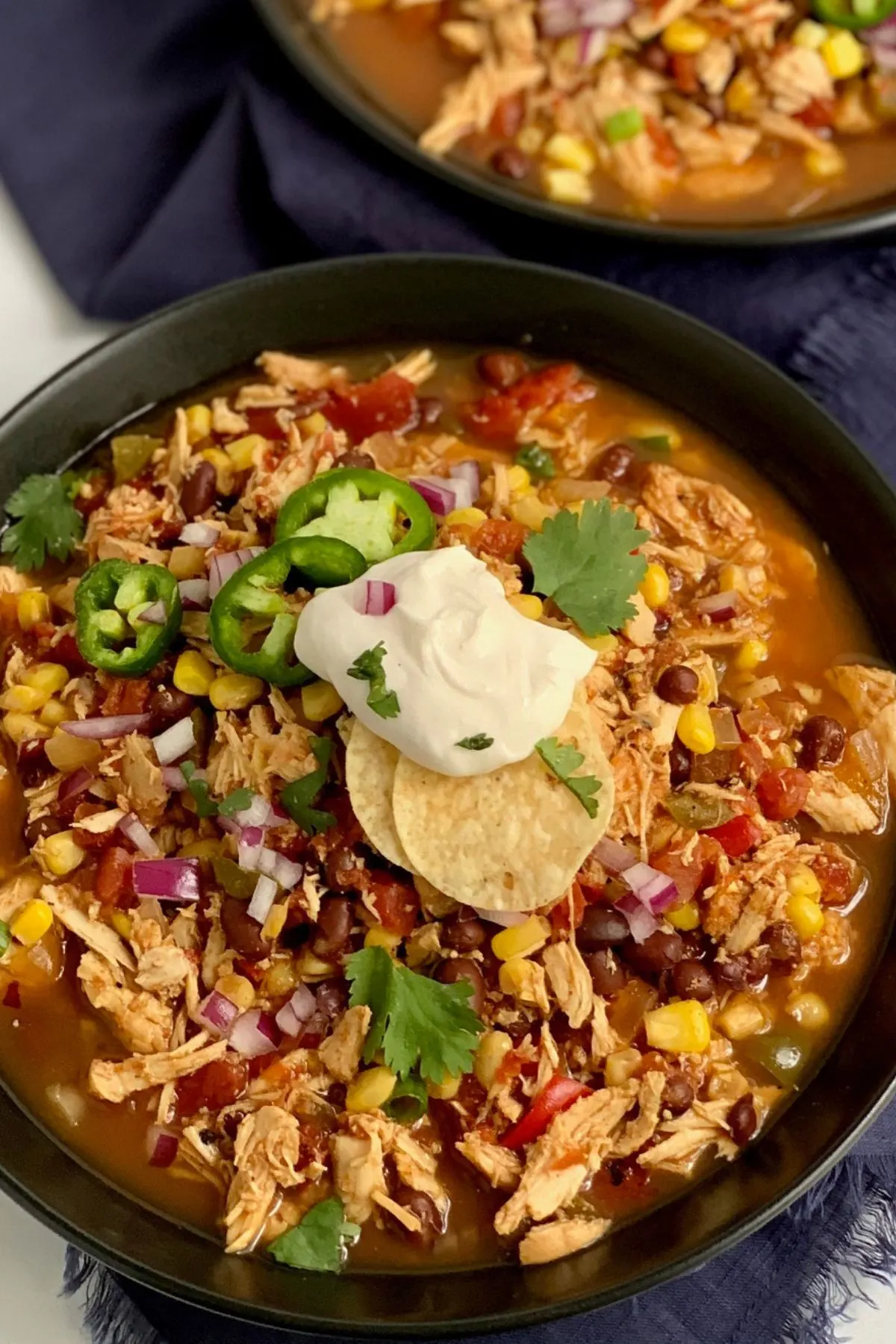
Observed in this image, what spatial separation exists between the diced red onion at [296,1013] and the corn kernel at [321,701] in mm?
815

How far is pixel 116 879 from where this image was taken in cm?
409

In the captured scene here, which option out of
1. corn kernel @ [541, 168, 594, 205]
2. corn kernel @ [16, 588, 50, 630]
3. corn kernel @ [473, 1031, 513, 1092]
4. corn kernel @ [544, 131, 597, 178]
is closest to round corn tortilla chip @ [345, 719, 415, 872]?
corn kernel @ [473, 1031, 513, 1092]

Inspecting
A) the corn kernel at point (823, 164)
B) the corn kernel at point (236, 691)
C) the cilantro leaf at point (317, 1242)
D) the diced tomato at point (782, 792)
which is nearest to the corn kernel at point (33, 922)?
the corn kernel at point (236, 691)

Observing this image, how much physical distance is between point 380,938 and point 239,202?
3.34 meters

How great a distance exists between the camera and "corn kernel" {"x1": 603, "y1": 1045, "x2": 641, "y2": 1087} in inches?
155

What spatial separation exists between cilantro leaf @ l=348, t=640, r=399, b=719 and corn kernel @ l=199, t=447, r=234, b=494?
119cm

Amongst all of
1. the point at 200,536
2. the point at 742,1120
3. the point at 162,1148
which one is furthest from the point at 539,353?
the point at 162,1148

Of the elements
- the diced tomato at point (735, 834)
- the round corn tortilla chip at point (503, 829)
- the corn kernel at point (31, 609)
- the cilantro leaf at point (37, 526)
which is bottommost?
the diced tomato at point (735, 834)

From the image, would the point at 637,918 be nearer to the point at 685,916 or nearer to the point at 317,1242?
the point at 685,916

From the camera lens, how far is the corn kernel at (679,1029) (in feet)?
12.9

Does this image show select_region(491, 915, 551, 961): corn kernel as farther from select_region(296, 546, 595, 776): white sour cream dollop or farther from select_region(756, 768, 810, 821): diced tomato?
select_region(756, 768, 810, 821): diced tomato

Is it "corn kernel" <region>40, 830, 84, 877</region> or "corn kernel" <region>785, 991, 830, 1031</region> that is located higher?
"corn kernel" <region>40, 830, 84, 877</region>

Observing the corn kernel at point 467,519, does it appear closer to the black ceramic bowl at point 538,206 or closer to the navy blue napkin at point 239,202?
the black ceramic bowl at point 538,206

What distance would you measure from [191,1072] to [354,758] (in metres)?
1.03
